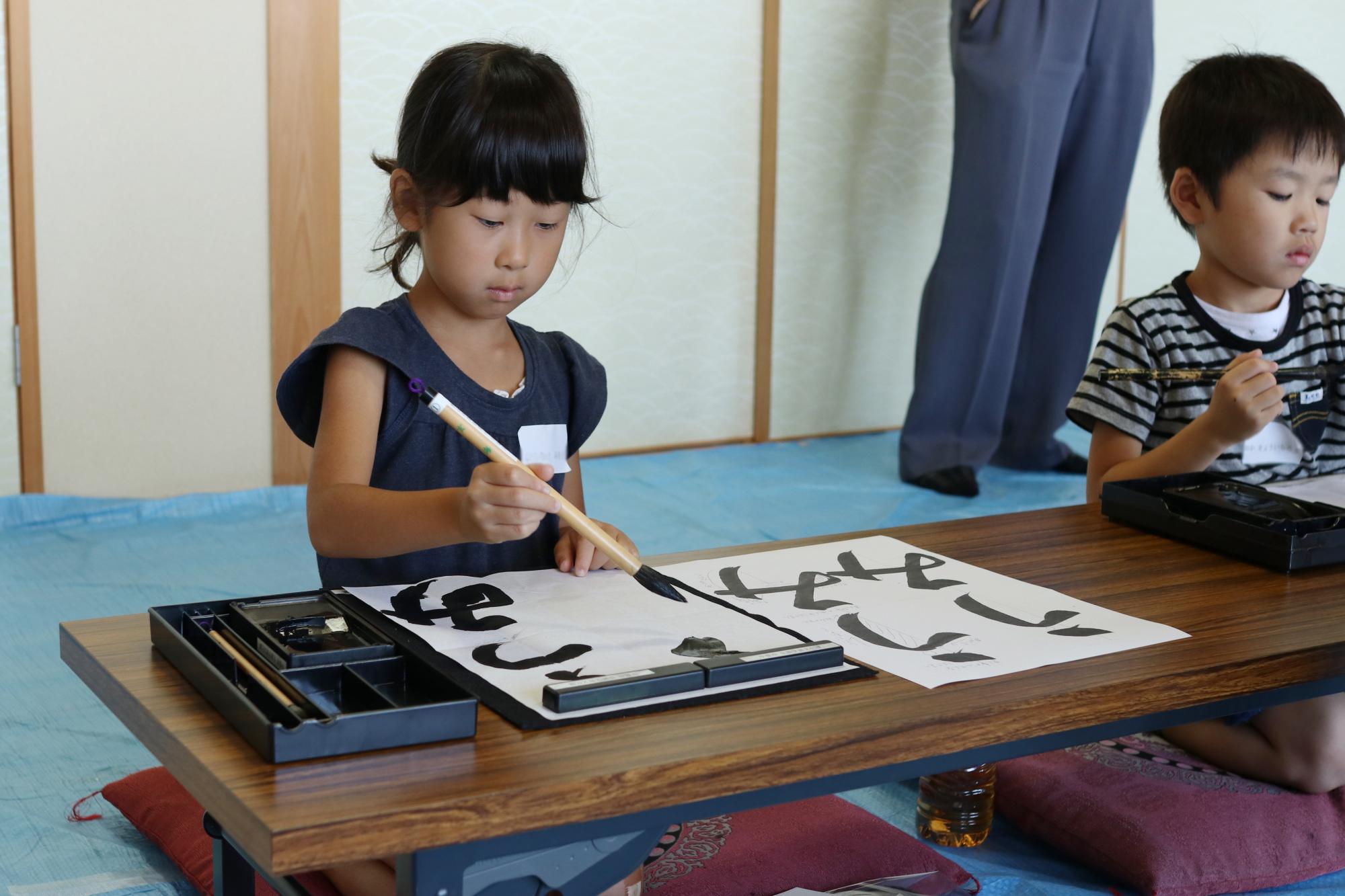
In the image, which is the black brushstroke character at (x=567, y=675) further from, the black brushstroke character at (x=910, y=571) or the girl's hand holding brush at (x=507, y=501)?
the black brushstroke character at (x=910, y=571)

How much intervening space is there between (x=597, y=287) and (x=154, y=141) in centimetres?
A: 97

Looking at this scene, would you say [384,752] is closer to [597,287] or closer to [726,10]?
[597,287]

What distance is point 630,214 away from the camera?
3.06m

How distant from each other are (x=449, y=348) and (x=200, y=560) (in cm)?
125

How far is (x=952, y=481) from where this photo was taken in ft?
9.43

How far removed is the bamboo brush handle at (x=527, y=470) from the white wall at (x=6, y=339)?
1887 mm

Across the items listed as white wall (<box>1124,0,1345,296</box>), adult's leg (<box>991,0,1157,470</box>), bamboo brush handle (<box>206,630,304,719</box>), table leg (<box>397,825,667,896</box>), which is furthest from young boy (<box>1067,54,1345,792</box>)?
white wall (<box>1124,0,1345,296</box>)

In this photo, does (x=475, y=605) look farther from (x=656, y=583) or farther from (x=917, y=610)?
(x=917, y=610)

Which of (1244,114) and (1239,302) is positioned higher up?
(1244,114)

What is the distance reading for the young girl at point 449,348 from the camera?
1.07 m

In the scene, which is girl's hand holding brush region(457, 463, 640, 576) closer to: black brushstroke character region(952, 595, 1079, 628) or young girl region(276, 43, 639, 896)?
young girl region(276, 43, 639, 896)

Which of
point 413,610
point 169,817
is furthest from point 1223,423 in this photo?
point 169,817

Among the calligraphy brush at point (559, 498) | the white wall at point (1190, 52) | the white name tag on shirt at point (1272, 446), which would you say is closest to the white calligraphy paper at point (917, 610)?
the calligraphy brush at point (559, 498)

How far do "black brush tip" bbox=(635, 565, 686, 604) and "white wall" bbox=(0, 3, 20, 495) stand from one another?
1952mm
